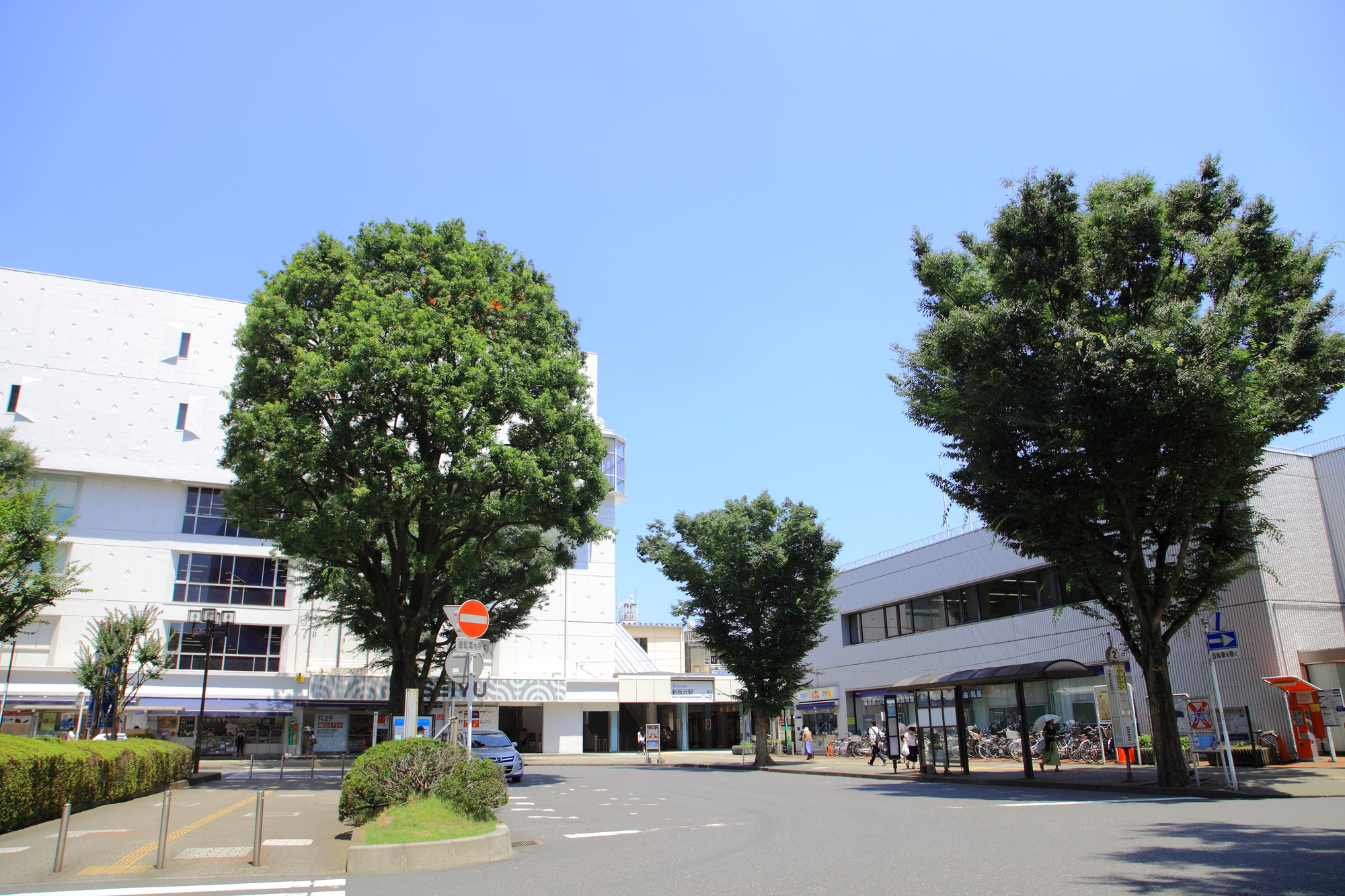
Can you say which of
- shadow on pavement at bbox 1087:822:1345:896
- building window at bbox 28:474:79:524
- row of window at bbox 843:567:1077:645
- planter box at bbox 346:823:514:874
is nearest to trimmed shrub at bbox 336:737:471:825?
planter box at bbox 346:823:514:874

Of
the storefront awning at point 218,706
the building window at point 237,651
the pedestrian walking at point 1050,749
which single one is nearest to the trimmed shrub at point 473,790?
the pedestrian walking at point 1050,749

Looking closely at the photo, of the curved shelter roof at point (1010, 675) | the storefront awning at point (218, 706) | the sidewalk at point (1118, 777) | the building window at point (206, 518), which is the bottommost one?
the sidewalk at point (1118, 777)

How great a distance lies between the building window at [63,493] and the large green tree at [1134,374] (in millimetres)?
41255

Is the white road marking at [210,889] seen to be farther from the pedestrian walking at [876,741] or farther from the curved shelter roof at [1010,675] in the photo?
the pedestrian walking at [876,741]

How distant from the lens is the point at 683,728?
176 ft

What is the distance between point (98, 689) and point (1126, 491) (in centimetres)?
3085

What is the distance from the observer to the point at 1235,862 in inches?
313

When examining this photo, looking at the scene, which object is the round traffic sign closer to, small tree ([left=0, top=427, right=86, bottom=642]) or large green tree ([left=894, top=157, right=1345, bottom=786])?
large green tree ([left=894, top=157, right=1345, bottom=786])

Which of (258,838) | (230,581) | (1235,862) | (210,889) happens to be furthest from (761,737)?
(230,581)

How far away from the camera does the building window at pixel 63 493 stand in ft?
131

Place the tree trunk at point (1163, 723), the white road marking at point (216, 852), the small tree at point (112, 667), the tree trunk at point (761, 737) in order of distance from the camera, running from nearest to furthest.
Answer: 1. the white road marking at point (216, 852)
2. the tree trunk at point (1163, 723)
3. the small tree at point (112, 667)
4. the tree trunk at point (761, 737)

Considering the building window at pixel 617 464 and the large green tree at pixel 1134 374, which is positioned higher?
the building window at pixel 617 464

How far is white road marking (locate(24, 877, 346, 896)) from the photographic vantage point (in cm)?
753

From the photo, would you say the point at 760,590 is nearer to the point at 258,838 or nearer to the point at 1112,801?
the point at 1112,801
